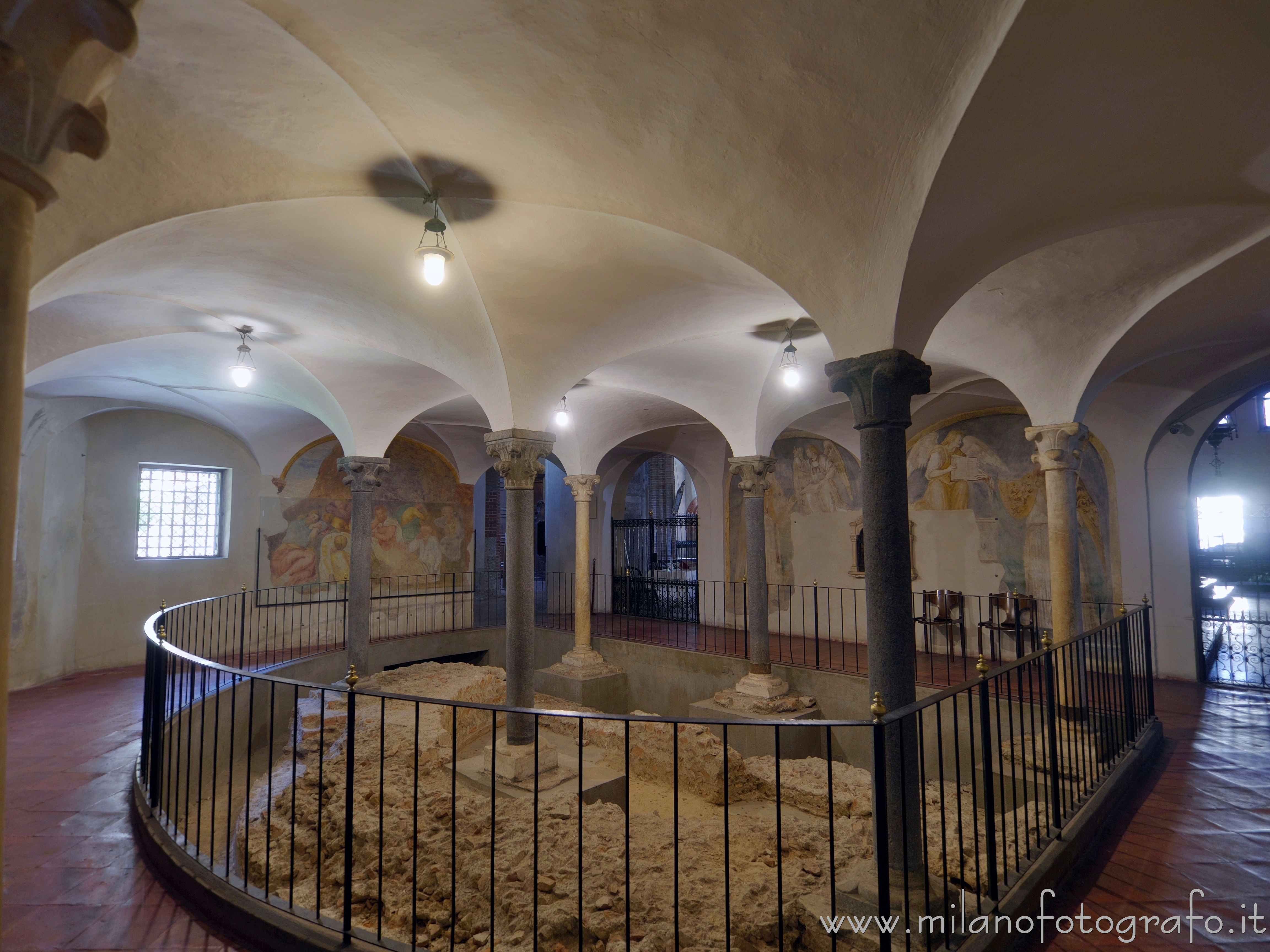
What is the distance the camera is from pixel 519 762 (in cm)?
640

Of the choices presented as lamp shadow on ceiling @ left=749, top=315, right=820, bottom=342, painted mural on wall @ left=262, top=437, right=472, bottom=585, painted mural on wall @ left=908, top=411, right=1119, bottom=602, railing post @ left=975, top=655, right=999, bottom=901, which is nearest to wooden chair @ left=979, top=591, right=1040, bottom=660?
painted mural on wall @ left=908, top=411, right=1119, bottom=602

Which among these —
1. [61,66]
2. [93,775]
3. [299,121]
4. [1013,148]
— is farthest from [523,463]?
[61,66]

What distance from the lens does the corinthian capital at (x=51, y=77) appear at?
57.1 inches

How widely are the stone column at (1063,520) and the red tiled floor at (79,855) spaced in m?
6.95

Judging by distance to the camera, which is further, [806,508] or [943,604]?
[806,508]

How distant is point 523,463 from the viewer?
693cm

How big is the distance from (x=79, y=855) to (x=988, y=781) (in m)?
4.79

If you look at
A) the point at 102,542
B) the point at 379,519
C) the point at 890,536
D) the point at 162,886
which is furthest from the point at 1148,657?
the point at 102,542

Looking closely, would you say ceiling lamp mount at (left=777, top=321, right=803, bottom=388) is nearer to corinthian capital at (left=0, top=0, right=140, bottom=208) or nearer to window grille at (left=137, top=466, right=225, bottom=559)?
corinthian capital at (left=0, top=0, right=140, bottom=208)

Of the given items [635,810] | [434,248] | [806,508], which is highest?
[434,248]

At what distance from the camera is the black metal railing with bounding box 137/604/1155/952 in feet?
9.82

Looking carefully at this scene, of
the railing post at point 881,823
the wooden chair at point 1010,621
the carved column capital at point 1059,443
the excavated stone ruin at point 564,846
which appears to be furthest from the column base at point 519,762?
the wooden chair at point 1010,621

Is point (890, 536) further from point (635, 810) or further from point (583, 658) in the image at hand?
point (583, 658)

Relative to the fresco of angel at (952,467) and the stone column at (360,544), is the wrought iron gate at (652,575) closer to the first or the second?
the fresco of angel at (952,467)
